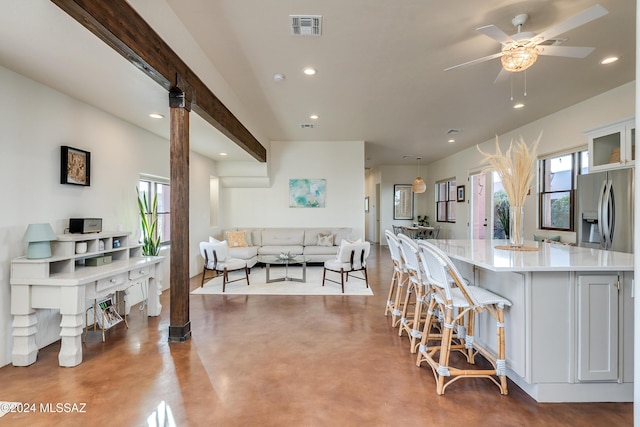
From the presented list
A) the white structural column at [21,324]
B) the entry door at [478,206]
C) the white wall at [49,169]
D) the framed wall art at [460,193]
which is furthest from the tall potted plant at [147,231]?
the framed wall art at [460,193]

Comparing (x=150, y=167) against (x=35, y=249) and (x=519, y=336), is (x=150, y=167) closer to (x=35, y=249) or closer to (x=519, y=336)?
(x=35, y=249)

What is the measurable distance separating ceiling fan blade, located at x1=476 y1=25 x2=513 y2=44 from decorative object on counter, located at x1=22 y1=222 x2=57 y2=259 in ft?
12.4

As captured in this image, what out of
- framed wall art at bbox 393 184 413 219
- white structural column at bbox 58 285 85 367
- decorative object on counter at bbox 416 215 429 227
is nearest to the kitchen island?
white structural column at bbox 58 285 85 367

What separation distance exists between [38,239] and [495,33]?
156 inches

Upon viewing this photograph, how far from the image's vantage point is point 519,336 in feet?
6.60

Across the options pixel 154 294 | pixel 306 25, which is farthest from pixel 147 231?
pixel 306 25

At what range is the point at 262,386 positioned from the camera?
2.19 meters

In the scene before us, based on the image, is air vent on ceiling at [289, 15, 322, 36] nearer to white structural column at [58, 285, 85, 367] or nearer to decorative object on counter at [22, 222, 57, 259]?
decorative object on counter at [22, 222, 57, 259]

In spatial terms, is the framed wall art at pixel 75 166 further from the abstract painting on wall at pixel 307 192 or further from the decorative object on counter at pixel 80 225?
the abstract painting on wall at pixel 307 192

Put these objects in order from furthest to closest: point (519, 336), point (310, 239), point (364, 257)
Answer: point (310, 239), point (364, 257), point (519, 336)

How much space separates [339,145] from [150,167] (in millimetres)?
4109

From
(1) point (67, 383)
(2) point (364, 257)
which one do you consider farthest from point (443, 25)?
(1) point (67, 383)

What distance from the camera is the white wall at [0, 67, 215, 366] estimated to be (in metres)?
2.50

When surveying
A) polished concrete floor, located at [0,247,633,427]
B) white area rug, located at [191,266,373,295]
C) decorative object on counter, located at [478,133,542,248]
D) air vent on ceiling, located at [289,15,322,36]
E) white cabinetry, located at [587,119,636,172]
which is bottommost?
polished concrete floor, located at [0,247,633,427]
